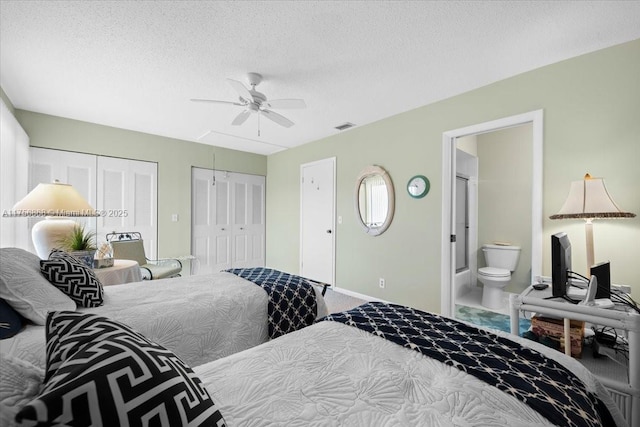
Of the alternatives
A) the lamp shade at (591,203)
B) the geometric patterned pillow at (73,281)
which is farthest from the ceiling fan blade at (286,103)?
the lamp shade at (591,203)

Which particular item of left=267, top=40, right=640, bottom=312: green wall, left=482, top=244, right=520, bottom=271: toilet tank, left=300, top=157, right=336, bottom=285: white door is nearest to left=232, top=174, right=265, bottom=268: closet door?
left=267, top=40, right=640, bottom=312: green wall

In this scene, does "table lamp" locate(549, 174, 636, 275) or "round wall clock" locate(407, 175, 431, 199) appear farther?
"round wall clock" locate(407, 175, 431, 199)

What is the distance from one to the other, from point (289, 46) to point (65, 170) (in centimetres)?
344

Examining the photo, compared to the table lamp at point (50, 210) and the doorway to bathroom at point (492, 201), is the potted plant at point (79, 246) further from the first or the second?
the doorway to bathroom at point (492, 201)

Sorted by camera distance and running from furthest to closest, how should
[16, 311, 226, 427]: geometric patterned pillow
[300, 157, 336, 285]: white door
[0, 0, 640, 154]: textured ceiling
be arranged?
[300, 157, 336, 285]: white door, [0, 0, 640, 154]: textured ceiling, [16, 311, 226, 427]: geometric patterned pillow

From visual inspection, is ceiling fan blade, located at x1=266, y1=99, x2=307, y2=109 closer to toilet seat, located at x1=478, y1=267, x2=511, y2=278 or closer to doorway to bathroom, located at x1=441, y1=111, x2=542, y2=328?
doorway to bathroom, located at x1=441, y1=111, x2=542, y2=328

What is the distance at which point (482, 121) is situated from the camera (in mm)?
2771

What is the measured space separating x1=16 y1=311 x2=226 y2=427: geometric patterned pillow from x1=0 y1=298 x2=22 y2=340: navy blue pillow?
785 millimetres

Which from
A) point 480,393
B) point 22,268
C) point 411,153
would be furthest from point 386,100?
point 22,268

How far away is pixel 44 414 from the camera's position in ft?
1.38

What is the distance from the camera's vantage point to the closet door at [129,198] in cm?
390

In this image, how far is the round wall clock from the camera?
3.20 meters

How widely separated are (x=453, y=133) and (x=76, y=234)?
3.69 m

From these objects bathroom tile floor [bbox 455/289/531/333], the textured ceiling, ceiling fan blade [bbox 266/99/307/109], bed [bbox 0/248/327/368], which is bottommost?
bathroom tile floor [bbox 455/289/531/333]
